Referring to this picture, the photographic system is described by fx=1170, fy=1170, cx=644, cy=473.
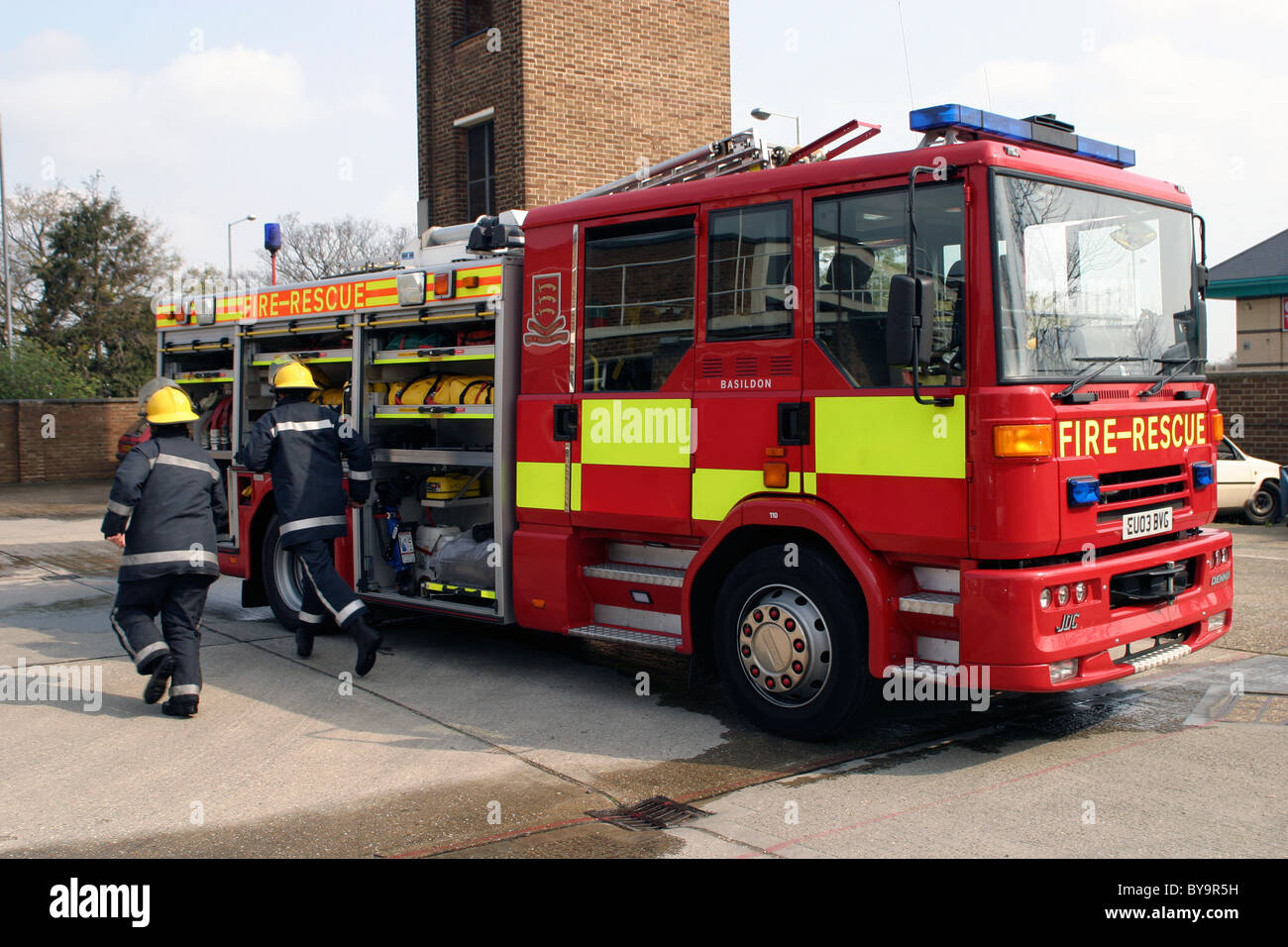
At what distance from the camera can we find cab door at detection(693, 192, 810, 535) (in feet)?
18.4

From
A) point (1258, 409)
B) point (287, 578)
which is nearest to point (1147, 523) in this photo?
point (287, 578)

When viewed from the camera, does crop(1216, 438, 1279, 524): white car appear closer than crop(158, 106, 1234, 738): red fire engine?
No

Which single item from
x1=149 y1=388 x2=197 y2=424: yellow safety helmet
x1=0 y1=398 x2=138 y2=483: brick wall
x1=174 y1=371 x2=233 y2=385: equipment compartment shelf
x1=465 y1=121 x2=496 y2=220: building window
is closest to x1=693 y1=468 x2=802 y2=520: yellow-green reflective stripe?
x1=149 y1=388 x2=197 y2=424: yellow safety helmet

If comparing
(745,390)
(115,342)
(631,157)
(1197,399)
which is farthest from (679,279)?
(115,342)

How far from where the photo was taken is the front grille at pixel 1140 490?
526 centimetres

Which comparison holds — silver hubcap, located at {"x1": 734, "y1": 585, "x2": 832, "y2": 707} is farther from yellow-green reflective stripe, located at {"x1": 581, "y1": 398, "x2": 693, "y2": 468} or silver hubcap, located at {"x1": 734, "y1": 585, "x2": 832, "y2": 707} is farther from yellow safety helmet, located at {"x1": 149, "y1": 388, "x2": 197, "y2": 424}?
yellow safety helmet, located at {"x1": 149, "y1": 388, "x2": 197, "y2": 424}

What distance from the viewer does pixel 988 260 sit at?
497 cm

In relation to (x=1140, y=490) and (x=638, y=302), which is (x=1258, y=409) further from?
(x=638, y=302)

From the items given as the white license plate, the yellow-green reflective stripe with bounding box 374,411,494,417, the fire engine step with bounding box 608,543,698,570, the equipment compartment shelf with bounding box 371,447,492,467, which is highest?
the yellow-green reflective stripe with bounding box 374,411,494,417

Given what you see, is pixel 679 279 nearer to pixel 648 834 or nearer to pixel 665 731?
pixel 665 731

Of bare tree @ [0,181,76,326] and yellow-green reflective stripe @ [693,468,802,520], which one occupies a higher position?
bare tree @ [0,181,76,326]

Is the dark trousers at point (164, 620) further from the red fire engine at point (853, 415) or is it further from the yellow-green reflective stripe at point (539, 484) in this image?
the yellow-green reflective stripe at point (539, 484)

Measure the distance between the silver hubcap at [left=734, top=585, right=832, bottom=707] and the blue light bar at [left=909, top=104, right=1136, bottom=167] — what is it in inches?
88.6
